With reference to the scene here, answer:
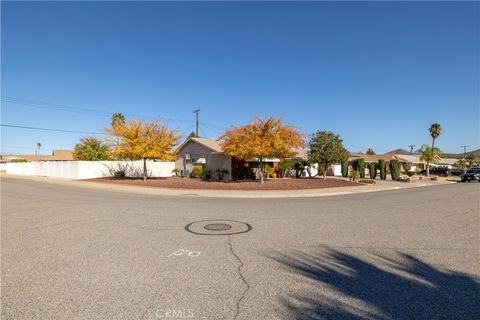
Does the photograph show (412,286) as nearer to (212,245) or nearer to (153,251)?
(212,245)

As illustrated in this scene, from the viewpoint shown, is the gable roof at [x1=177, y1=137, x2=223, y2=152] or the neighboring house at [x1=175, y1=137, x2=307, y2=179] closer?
the neighboring house at [x1=175, y1=137, x2=307, y2=179]

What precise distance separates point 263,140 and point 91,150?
89.5ft

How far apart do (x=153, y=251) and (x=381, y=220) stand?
23.8 feet

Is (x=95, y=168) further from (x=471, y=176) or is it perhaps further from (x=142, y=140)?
(x=471, y=176)

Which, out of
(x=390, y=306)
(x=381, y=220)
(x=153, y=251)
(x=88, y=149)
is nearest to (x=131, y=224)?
(x=153, y=251)

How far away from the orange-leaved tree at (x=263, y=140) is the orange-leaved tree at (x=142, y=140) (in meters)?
6.28

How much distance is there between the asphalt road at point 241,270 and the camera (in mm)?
3627

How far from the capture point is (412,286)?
432cm

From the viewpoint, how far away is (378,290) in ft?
13.6

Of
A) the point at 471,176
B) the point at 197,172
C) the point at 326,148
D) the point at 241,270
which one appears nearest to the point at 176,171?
the point at 197,172

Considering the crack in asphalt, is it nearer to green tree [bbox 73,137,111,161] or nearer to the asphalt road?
the asphalt road

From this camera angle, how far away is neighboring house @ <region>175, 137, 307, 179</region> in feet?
94.9

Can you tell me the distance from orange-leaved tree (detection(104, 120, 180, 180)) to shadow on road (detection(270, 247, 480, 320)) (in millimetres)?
22248

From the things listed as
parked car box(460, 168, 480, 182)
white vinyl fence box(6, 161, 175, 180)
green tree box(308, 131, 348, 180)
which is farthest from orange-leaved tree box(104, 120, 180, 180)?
parked car box(460, 168, 480, 182)
